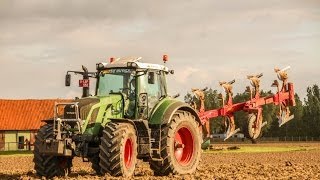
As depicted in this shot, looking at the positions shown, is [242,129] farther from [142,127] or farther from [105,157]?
[105,157]

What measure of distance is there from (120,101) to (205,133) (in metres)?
9.49

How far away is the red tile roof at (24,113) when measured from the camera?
55469 mm

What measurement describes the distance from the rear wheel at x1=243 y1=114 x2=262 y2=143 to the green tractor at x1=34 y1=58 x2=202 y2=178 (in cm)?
662

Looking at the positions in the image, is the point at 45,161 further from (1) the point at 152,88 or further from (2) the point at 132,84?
(1) the point at 152,88

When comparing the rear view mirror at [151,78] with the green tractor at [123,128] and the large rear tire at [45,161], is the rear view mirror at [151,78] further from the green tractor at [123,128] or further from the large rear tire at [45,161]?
the large rear tire at [45,161]

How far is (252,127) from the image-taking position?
22797 millimetres

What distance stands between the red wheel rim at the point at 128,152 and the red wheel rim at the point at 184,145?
197 cm

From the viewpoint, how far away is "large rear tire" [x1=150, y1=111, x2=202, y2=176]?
47.8 feet

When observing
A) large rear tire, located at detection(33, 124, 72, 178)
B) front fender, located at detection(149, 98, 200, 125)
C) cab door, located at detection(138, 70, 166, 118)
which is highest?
cab door, located at detection(138, 70, 166, 118)

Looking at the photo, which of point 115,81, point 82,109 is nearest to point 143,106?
point 115,81

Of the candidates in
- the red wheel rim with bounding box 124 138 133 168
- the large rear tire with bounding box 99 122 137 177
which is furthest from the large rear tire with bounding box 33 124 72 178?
the red wheel rim with bounding box 124 138 133 168

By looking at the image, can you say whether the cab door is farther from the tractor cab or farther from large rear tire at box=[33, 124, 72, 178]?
large rear tire at box=[33, 124, 72, 178]

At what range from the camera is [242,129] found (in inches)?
897

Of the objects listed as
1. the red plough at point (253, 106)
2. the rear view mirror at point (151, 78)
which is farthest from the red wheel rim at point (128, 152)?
the red plough at point (253, 106)
